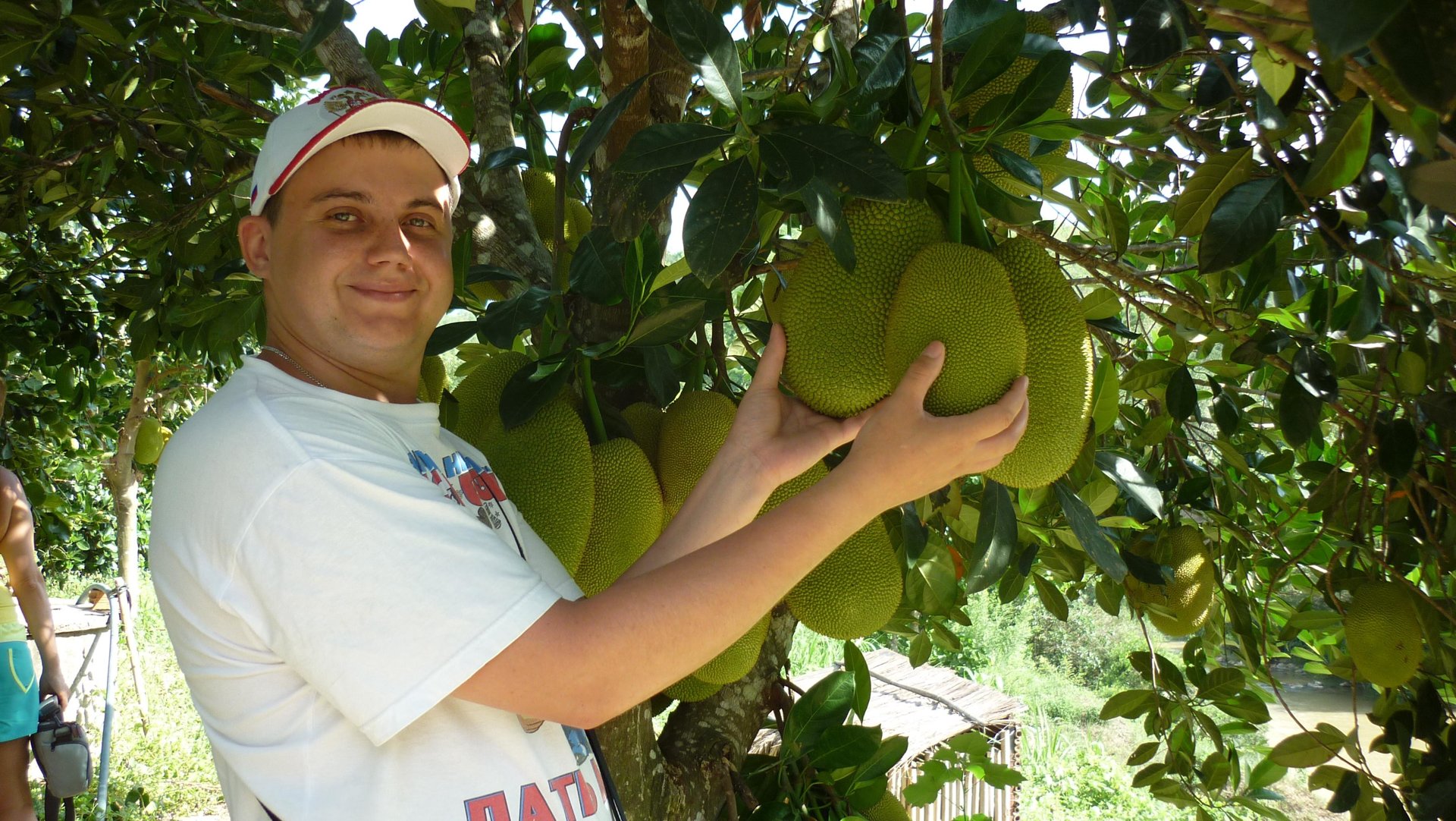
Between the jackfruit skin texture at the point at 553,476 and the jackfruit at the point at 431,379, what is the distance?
222 millimetres

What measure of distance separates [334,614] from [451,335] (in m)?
0.51

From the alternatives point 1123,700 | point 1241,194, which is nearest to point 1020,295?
point 1241,194

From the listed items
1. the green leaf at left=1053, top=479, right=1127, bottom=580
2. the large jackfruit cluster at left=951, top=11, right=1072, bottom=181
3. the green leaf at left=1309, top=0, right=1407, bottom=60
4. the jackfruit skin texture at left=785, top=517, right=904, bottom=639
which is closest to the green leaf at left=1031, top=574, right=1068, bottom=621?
the jackfruit skin texture at left=785, top=517, right=904, bottom=639

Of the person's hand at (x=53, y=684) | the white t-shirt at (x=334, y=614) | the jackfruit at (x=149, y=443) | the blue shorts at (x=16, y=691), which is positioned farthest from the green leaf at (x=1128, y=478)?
the jackfruit at (x=149, y=443)

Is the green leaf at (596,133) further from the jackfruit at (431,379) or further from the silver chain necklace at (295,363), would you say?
the jackfruit at (431,379)

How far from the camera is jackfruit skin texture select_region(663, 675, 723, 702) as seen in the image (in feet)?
4.32

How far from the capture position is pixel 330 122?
961 mm

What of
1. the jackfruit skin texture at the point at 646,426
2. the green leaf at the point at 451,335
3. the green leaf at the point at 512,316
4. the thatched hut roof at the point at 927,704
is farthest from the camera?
the thatched hut roof at the point at 927,704

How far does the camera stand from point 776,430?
3.33 ft

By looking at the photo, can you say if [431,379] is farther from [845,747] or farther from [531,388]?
[845,747]

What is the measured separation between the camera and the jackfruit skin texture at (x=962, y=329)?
841 mm

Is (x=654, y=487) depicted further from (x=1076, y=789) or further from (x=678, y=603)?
(x=1076, y=789)

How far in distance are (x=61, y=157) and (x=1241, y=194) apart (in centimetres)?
222

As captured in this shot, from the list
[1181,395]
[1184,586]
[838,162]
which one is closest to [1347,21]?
[838,162]
